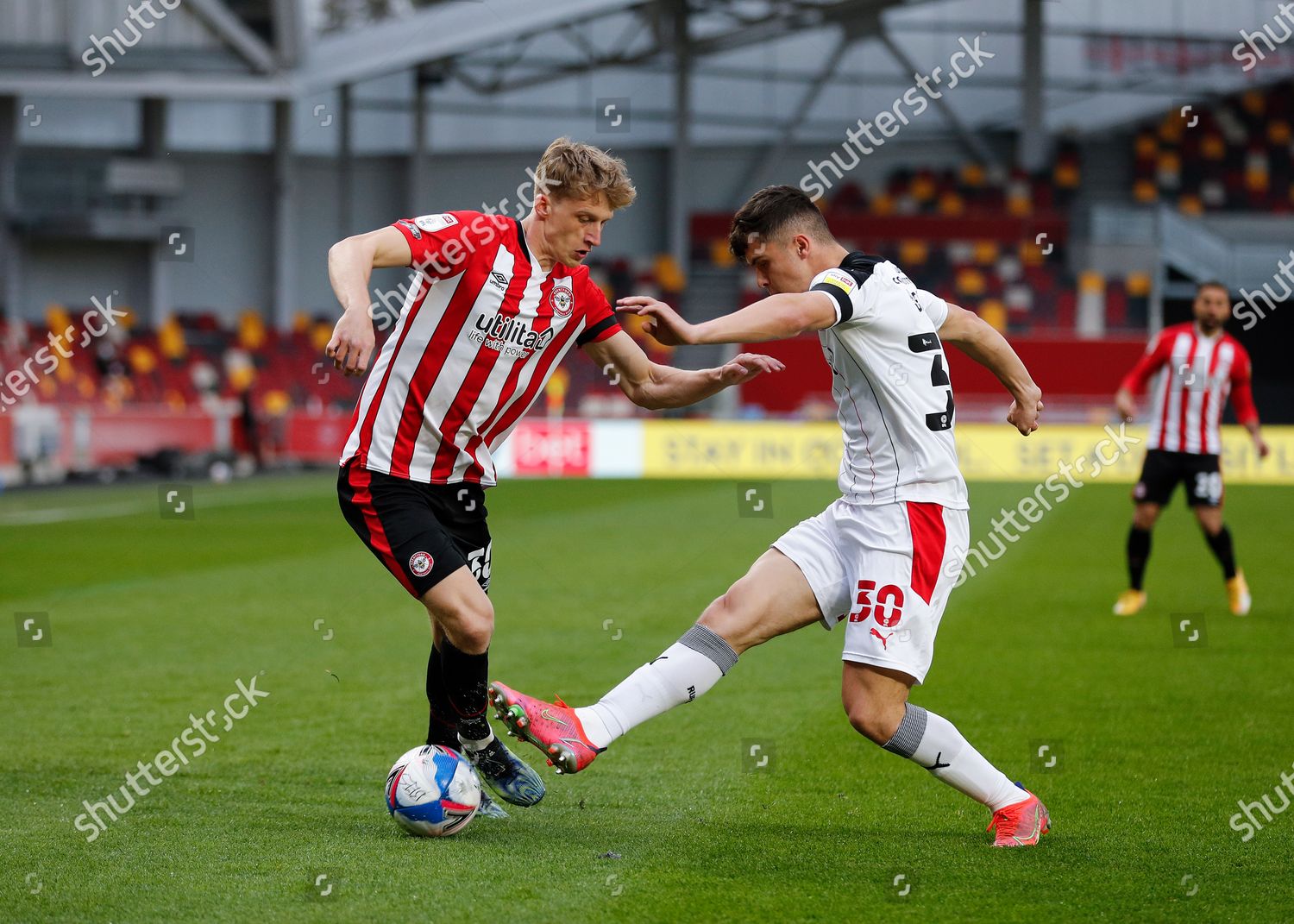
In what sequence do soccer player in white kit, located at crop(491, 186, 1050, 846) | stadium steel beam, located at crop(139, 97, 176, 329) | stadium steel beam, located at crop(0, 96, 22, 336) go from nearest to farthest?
soccer player in white kit, located at crop(491, 186, 1050, 846) < stadium steel beam, located at crop(0, 96, 22, 336) < stadium steel beam, located at crop(139, 97, 176, 329)

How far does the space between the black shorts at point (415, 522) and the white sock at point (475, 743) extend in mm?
521

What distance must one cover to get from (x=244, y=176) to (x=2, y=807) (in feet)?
105

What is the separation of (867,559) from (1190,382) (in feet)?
21.3

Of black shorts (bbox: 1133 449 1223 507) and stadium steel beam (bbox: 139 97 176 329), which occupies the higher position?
stadium steel beam (bbox: 139 97 176 329)

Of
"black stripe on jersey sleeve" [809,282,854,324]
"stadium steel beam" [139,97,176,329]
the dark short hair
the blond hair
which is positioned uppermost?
"stadium steel beam" [139,97,176,329]

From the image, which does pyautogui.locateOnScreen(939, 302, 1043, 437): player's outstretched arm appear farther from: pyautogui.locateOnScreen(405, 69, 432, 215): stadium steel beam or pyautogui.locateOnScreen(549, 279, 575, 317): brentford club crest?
pyautogui.locateOnScreen(405, 69, 432, 215): stadium steel beam

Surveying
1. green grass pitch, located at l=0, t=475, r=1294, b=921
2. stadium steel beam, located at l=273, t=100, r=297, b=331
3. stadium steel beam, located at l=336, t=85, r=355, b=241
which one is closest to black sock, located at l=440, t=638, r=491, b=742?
green grass pitch, located at l=0, t=475, r=1294, b=921

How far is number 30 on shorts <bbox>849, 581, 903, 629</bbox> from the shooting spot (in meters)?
4.46

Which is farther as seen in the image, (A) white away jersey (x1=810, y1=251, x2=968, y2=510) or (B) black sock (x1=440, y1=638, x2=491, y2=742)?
(B) black sock (x1=440, y1=638, x2=491, y2=742)

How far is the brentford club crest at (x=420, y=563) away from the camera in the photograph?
15.0 ft

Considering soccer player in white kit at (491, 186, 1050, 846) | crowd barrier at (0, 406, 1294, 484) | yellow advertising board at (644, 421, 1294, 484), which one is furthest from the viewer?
yellow advertising board at (644, 421, 1294, 484)

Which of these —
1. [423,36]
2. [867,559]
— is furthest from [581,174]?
[423,36]

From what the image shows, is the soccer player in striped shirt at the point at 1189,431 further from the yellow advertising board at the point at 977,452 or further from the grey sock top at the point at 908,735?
the yellow advertising board at the point at 977,452

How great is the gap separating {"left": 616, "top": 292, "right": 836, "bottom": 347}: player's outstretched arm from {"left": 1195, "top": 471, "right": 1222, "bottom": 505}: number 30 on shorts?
22.0 ft
